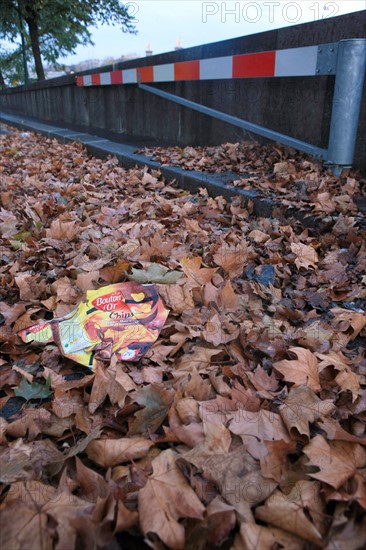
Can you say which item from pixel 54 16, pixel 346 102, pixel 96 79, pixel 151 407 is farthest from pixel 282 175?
pixel 54 16

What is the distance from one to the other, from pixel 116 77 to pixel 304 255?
18.0 feet

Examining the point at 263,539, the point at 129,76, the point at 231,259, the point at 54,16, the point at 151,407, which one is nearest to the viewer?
the point at 263,539

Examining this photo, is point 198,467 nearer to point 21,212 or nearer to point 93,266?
point 93,266

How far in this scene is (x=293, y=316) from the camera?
73.0 inches

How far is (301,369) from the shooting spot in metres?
1.46

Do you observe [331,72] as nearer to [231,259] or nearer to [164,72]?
[231,259]

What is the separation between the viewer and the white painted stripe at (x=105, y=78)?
23.2 feet

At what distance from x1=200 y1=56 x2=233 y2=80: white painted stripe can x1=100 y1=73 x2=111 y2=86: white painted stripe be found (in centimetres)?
306

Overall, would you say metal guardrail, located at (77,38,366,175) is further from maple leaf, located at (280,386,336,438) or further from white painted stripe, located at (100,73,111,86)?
white painted stripe, located at (100,73,111,86)

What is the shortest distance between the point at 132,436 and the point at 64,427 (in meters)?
0.22

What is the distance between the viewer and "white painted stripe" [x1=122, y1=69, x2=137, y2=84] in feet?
20.0

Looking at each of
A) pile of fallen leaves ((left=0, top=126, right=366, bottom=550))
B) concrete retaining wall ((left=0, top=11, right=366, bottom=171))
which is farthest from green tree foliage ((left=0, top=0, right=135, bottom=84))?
pile of fallen leaves ((left=0, top=126, right=366, bottom=550))

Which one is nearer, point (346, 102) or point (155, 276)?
point (155, 276)

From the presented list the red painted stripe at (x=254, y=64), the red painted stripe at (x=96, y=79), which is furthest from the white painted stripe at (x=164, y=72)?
the red painted stripe at (x=96, y=79)
